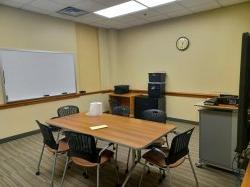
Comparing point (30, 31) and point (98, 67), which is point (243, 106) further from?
point (98, 67)

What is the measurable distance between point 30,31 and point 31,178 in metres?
3.20

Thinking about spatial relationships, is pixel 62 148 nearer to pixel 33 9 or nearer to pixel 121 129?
pixel 121 129

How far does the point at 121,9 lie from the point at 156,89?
2191 mm

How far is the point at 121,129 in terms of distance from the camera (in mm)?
2496

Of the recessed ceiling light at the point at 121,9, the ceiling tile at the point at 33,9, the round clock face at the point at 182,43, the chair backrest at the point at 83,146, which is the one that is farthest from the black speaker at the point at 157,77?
the chair backrest at the point at 83,146

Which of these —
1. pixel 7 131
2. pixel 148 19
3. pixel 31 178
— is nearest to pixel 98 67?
pixel 148 19

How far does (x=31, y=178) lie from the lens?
2729 mm

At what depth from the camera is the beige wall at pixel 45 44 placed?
4.10m

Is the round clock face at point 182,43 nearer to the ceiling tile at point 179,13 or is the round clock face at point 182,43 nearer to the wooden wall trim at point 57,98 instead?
the ceiling tile at point 179,13

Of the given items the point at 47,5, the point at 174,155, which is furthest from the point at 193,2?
the point at 174,155

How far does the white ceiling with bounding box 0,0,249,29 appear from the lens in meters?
3.79

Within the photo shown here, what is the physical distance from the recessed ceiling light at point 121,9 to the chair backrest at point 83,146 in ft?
9.71

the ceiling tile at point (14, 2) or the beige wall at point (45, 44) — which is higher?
the ceiling tile at point (14, 2)

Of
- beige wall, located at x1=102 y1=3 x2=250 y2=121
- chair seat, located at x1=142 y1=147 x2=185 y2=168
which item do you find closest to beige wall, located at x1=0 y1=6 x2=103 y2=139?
beige wall, located at x1=102 y1=3 x2=250 y2=121
